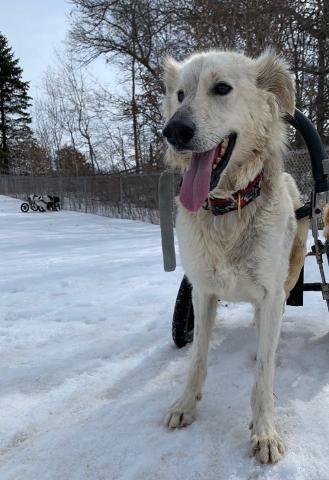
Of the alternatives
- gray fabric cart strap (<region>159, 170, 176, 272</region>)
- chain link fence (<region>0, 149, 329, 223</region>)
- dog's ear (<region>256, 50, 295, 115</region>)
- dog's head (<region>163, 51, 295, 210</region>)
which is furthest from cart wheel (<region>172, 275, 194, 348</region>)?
chain link fence (<region>0, 149, 329, 223</region>)

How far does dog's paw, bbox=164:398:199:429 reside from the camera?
218cm

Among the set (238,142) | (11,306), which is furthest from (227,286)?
(11,306)

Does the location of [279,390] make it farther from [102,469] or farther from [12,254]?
[12,254]

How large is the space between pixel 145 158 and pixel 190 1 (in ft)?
31.2

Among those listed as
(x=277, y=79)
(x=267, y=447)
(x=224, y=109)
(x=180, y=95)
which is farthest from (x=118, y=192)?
(x=267, y=447)

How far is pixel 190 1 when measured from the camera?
1316cm

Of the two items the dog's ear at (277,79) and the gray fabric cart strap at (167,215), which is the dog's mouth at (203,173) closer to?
the dog's ear at (277,79)

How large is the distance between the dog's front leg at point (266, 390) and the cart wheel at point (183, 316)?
0.85m

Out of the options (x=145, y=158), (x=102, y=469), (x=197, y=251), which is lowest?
(x=102, y=469)

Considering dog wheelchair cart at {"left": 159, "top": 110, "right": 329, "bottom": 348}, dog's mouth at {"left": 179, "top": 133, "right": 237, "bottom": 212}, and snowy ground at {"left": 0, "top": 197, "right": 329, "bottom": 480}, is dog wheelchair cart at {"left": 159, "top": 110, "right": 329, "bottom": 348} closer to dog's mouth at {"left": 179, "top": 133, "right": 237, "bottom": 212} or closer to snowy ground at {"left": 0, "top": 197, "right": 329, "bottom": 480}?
snowy ground at {"left": 0, "top": 197, "right": 329, "bottom": 480}

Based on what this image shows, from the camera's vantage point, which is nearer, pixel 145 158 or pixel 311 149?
pixel 311 149

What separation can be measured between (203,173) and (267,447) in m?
1.30

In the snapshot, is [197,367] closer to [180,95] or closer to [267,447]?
[267,447]

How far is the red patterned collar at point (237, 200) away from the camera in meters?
2.21
